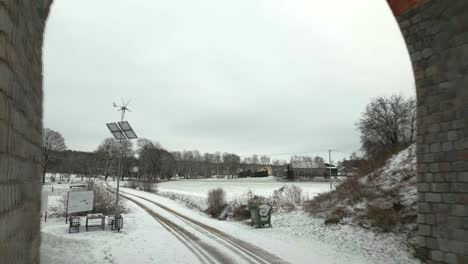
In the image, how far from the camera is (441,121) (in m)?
9.28

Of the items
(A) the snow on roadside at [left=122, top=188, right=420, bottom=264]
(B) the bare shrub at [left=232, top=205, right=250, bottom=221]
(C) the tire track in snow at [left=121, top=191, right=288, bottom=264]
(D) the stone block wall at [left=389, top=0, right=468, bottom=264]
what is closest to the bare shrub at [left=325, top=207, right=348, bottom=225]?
(A) the snow on roadside at [left=122, top=188, right=420, bottom=264]

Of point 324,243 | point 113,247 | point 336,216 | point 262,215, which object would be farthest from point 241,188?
point 113,247

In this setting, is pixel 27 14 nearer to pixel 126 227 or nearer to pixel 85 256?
pixel 85 256

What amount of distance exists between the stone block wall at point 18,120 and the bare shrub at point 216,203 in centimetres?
1939

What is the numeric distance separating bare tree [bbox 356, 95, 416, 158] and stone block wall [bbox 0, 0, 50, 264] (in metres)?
35.9

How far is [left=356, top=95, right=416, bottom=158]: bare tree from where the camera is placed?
36875 mm

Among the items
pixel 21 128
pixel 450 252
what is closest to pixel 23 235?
pixel 21 128

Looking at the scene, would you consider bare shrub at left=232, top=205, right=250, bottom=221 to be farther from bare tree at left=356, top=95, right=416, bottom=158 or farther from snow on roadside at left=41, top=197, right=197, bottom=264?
bare tree at left=356, top=95, right=416, bottom=158

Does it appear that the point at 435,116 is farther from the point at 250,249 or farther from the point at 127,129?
the point at 127,129

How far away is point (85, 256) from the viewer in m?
9.73

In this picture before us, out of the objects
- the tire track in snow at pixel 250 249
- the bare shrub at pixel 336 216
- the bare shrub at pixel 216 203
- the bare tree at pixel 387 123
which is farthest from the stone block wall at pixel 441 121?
the bare tree at pixel 387 123

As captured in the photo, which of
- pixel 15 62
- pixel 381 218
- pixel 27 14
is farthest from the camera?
pixel 381 218

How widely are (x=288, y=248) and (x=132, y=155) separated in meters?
87.7

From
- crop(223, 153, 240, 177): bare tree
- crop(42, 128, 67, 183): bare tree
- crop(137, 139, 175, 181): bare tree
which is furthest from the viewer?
crop(223, 153, 240, 177): bare tree
